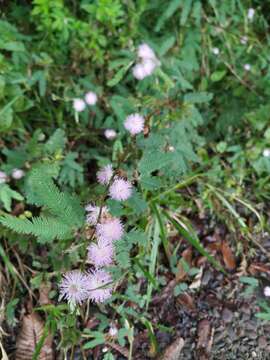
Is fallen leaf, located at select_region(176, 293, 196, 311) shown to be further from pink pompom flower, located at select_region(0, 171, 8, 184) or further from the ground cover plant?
pink pompom flower, located at select_region(0, 171, 8, 184)

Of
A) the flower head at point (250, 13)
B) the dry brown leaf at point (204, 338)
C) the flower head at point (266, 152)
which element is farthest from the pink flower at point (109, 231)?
the flower head at point (250, 13)

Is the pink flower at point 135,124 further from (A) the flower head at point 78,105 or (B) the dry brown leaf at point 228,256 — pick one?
(B) the dry brown leaf at point 228,256

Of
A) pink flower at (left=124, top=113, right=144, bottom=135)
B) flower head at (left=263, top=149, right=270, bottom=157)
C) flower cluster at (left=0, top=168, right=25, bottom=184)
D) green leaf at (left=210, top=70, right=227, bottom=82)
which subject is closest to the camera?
pink flower at (left=124, top=113, right=144, bottom=135)

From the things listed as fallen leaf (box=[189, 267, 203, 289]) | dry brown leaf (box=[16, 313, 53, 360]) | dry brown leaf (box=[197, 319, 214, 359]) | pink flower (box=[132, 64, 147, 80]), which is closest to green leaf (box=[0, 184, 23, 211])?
dry brown leaf (box=[16, 313, 53, 360])

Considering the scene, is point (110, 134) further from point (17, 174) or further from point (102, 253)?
point (102, 253)

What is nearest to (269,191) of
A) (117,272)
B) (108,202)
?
(117,272)

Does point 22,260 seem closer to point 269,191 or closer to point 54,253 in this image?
point 54,253

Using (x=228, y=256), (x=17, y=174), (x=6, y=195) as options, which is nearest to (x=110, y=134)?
(x=17, y=174)
